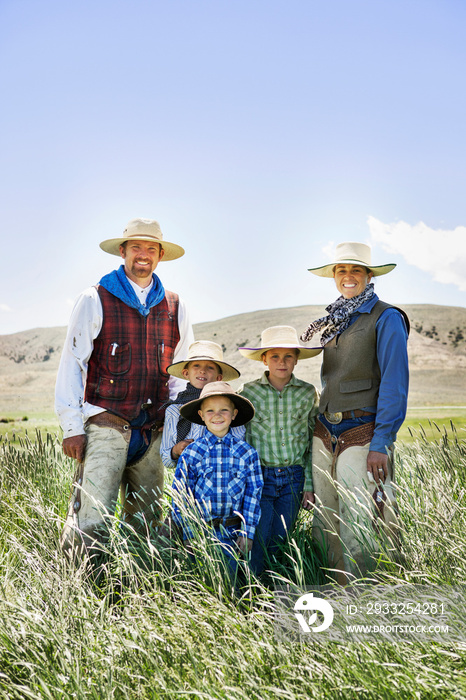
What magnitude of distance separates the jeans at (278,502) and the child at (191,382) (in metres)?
0.44

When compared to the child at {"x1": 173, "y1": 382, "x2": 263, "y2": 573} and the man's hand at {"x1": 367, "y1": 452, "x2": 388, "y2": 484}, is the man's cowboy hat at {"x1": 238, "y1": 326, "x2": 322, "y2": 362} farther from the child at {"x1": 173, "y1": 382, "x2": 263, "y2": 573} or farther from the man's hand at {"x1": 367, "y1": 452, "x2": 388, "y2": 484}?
the man's hand at {"x1": 367, "y1": 452, "x2": 388, "y2": 484}

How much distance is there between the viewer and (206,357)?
4.48 metres

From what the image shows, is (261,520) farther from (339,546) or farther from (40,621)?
(40,621)

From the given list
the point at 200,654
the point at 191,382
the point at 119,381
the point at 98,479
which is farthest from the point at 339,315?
the point at 200,654

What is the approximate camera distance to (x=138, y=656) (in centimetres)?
276

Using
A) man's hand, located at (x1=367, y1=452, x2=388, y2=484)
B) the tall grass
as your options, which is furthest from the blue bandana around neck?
man's hand, located at (x1=367, y1=452, x2=388, y2=484)

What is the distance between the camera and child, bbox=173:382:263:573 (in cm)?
384

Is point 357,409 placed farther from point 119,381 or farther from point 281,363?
point 119,381

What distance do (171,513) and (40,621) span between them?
1.14 meters

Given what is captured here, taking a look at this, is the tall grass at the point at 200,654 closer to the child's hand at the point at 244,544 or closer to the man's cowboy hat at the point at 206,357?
the child's hand at the point at 244,544

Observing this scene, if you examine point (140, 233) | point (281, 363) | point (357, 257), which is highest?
point (140, 233)

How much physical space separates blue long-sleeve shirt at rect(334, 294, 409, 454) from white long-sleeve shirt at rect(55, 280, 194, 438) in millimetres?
2268

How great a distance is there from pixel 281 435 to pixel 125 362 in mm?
1465

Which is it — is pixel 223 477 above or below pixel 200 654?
above
